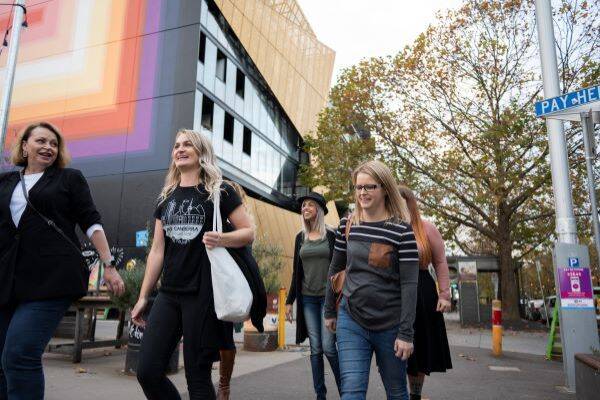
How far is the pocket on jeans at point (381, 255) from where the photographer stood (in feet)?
9.86

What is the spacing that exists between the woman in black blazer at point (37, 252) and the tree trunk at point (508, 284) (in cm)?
1849

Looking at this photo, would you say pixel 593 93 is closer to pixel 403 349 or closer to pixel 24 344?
pixel 403 349

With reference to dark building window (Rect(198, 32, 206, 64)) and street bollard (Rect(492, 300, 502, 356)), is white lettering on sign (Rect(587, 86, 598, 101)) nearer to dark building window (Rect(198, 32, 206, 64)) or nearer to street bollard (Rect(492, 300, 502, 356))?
street bollard (Rect(492, 300, 502, 356))

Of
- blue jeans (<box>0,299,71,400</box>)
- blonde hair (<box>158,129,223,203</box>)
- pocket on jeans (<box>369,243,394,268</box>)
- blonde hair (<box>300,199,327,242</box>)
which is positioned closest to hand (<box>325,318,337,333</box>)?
pocket on jeans (<box>369,243,394,268</box>)

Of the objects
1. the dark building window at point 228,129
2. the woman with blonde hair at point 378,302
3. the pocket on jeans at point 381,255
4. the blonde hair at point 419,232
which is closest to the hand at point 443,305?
the blonde hair at point 419,232

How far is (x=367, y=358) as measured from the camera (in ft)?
9.75

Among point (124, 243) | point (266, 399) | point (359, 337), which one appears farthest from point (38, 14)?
point (359, 337)

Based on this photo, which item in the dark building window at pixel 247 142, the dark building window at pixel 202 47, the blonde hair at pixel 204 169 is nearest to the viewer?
the blonde hair at pixel 204 169

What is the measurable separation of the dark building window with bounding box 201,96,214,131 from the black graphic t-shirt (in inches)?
725

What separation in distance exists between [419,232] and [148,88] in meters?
18.3

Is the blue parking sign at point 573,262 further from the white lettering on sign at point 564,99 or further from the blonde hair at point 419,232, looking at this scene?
the blonde hair at point 419,232

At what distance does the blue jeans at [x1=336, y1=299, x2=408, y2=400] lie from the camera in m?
2.91

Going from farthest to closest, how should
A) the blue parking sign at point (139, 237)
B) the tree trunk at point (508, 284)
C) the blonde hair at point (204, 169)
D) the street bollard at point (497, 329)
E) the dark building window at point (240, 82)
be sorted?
the dark building window at point (240, 82) < the tree trunk at point (508, 284) < the blue parking sign at point (139, 237) < the street bollard at point (497, 329) < the blonde hair at point (204, 169)

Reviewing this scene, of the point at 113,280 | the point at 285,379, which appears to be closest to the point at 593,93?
the point at 113,280
